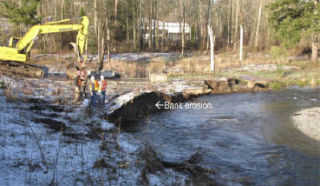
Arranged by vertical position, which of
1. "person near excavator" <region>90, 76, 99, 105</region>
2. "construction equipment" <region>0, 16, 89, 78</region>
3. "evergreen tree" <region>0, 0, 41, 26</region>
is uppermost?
"evergreen tree" <region>0, 0, 41, 26</region>

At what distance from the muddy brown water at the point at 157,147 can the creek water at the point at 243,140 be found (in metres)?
0.02

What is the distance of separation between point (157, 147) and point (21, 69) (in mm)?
14426

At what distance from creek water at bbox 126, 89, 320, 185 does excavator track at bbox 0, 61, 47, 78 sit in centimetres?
1035

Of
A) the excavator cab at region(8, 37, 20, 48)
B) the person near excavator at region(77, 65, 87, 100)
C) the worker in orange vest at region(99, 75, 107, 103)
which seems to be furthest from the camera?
the excavator cab at region(8, 37, 20, 48)

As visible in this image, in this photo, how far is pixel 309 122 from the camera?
12156 millimetres

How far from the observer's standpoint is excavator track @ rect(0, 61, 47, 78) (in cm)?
2030

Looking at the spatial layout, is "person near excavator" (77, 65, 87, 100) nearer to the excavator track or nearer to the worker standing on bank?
the worker standing on bank

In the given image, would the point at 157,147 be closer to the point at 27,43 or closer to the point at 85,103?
the point at 85,103

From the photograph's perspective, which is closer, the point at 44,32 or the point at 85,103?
the point at 85,103

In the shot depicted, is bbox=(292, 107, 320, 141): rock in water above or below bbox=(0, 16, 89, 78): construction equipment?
below

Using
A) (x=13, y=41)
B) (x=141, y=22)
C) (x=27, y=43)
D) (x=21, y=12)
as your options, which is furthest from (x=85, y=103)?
(x=141, y=22)

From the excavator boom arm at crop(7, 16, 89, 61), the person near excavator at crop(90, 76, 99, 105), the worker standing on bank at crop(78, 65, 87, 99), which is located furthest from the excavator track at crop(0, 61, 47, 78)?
the person near excavator at crop(90, 76, 99, 105)

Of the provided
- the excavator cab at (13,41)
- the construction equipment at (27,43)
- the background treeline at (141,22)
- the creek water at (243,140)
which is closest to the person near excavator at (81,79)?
the creek water at (243,140)

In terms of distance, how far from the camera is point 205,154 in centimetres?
951
